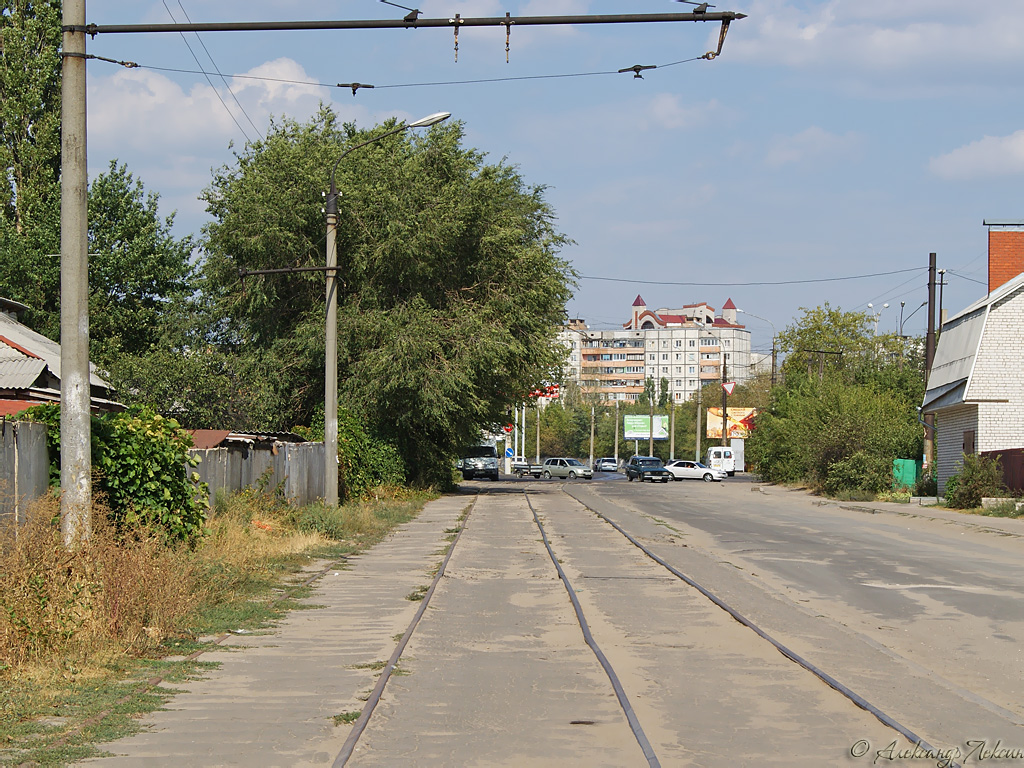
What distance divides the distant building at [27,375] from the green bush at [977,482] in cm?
2465

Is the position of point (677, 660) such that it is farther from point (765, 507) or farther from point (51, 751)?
point (765, 507)

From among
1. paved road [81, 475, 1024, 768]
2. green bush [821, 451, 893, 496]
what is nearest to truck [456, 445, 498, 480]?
green bush [821, 451, 893, 496]

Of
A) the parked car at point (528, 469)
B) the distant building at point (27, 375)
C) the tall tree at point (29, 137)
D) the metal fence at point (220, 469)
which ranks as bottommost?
the parked car at point (528, 469)

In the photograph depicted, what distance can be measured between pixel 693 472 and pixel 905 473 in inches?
1136

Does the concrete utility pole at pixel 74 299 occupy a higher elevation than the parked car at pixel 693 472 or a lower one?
higher

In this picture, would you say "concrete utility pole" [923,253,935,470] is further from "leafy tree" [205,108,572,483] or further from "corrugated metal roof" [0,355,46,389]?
"corrugated metal roof" [0,355,46,389]

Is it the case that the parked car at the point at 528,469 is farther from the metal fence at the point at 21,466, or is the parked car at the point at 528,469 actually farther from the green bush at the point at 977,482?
the metal fence at the point at 21,466

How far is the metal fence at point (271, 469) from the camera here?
19141 mm

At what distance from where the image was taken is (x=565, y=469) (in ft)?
258

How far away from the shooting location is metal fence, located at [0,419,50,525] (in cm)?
1105

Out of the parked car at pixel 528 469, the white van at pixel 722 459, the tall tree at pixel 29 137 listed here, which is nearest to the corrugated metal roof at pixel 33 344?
the tall tree at pixel 29 137

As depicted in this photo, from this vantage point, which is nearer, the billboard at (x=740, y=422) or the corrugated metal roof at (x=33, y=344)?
the corrugated metal roof at (x=33, y=344)

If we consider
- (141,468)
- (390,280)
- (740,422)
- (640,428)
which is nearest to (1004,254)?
(390,280)

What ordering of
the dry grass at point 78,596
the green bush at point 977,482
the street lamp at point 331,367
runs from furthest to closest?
the green bush at point 977,482 < the street lamp at point 331,367 < the dry grass at point 78,596
